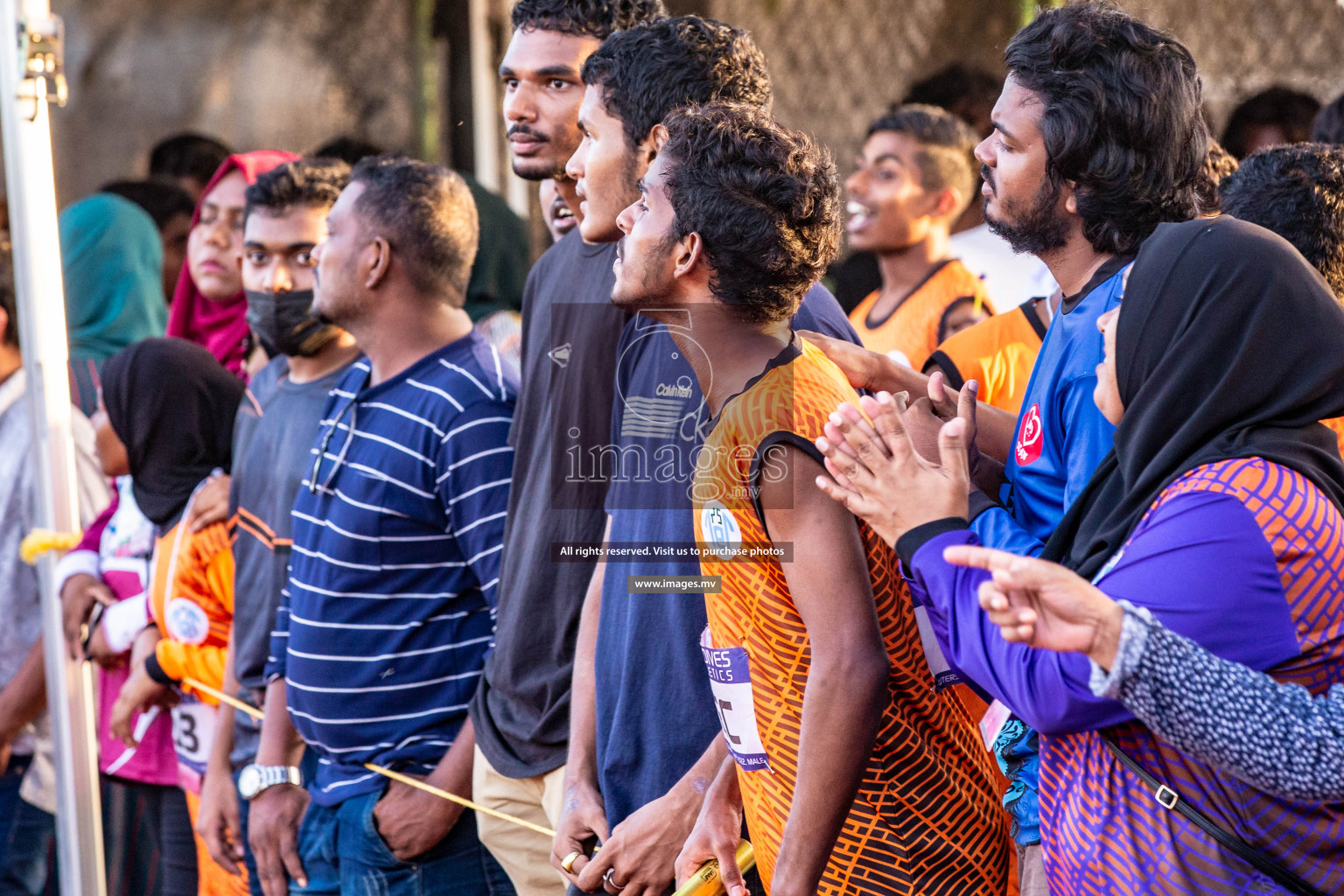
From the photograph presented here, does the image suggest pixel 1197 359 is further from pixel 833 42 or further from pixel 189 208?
pixel 189 208

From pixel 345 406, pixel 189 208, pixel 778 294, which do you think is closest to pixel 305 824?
pixel 345 406

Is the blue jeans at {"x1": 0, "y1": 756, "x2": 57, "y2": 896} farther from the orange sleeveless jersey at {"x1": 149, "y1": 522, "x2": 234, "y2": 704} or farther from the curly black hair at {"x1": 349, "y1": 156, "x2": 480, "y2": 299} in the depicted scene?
the curly black hair at {"x1": 349, "y1": 156, "x2": 480, "y2": 299}

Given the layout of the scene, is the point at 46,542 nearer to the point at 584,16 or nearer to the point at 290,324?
the point at 290,324

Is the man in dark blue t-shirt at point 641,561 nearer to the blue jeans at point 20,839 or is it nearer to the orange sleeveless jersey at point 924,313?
the orange sleeveless jersey at point 924,313

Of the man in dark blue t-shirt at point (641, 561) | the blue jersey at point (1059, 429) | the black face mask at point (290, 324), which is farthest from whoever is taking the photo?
the black face mask at point (290, 324)

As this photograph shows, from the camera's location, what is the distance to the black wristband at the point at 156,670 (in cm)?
329

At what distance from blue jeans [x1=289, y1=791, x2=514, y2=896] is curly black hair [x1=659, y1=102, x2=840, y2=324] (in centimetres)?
134

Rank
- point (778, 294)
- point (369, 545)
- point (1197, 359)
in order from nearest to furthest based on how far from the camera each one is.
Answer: point (1197, 359)
point (778, 294)
point (369, 545)

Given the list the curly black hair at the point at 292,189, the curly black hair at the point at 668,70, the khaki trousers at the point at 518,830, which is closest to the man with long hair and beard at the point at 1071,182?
the curly black hair at the point at 668,70

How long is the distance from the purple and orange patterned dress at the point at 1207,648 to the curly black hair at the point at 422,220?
161 centimetres

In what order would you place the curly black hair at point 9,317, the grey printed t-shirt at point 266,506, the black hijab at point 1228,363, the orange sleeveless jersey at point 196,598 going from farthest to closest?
the curly black hair at point 9,317 < the orange sleeveless jersey at point 196,598 < the grey printed t-shirt at point 266,506 < the black hijab at point 1228,363

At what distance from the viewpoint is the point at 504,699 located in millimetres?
2410

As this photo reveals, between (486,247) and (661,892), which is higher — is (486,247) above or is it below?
above

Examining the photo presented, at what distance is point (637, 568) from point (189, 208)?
4.08 metres
